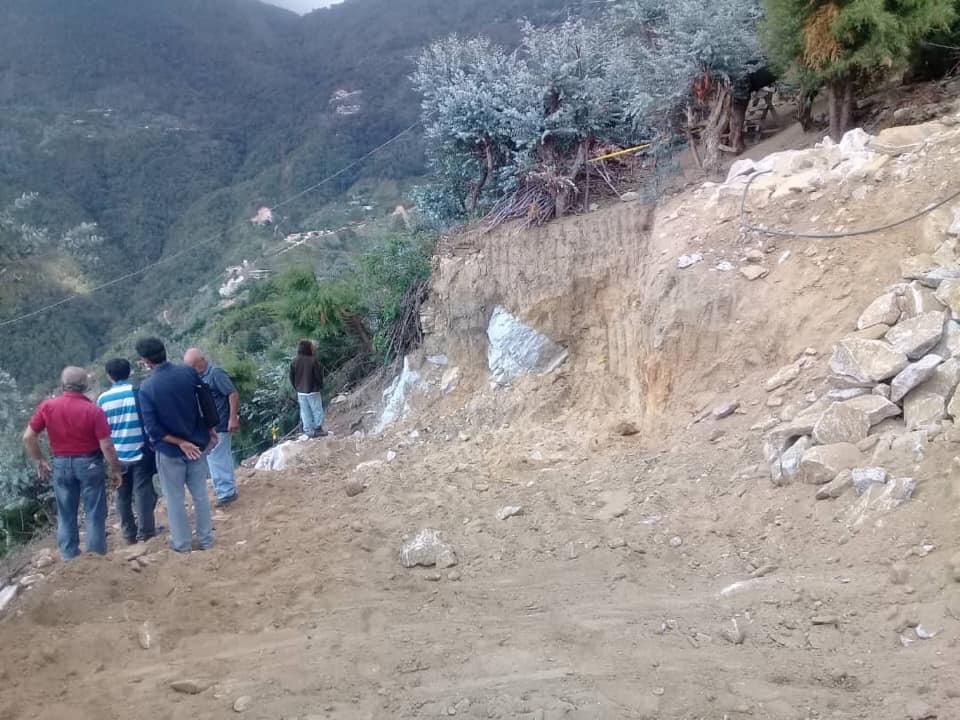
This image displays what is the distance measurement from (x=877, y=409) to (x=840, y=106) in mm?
4725

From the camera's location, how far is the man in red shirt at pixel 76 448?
4914 millimetres

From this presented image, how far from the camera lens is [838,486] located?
424 cm

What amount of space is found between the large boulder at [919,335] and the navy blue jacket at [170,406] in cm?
445

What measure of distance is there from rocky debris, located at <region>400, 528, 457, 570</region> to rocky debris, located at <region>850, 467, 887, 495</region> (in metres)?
2.45

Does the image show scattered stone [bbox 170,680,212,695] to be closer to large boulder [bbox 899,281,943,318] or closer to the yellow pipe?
large boulder [bbox 899,281,943,318]

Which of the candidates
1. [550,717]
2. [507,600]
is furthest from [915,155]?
[550,717]

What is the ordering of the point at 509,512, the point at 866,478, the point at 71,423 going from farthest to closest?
the point at 509,512 < the point at 71,423 < the point at 866,478

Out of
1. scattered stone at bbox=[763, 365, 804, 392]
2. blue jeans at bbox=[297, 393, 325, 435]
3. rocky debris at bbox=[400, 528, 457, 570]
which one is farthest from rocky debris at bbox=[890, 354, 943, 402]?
blue jeans at bbox=[297, 393, 325, 435]

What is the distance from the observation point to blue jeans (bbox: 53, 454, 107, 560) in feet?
16.5

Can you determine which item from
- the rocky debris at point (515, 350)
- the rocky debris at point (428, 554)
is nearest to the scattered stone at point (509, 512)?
the rocky debris at point (428, 554)

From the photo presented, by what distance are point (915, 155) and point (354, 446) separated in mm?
6089

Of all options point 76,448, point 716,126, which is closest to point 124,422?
point 76,448

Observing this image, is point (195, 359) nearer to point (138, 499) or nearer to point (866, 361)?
point (138, 499)

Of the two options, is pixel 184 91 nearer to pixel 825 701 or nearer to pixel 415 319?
pixel 415 319
